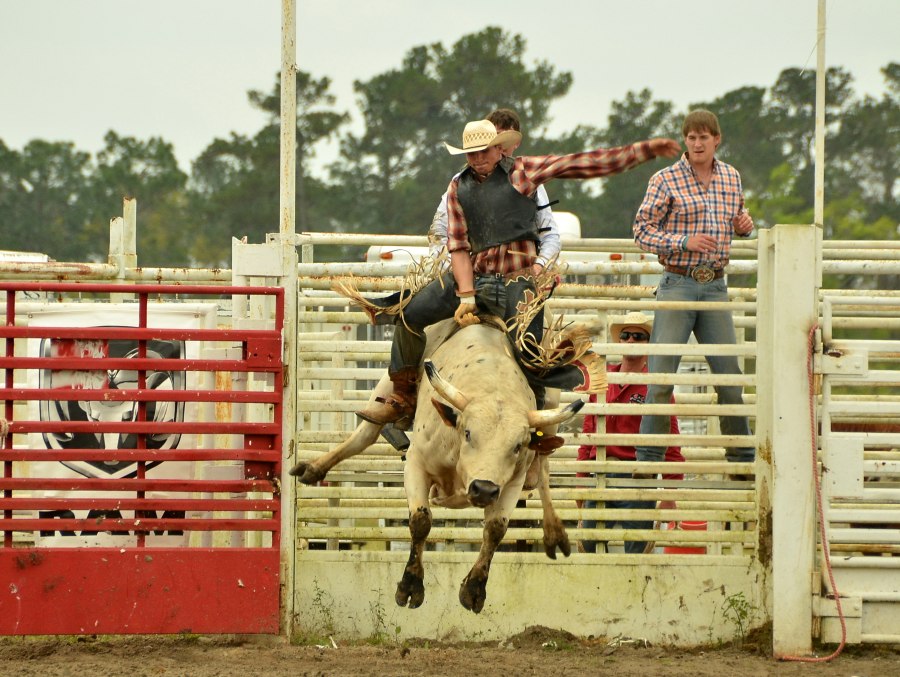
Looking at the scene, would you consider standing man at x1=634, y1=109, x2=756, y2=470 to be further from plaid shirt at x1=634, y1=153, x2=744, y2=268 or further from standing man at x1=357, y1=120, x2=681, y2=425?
standing man at x1=357, y1=120, x2=681, y2=425

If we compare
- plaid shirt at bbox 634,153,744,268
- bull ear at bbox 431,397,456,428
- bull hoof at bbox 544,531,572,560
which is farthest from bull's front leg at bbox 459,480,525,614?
plaid shirt at bbox 634,153,744,268

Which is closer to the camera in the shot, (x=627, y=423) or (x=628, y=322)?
(x=628, y=322)

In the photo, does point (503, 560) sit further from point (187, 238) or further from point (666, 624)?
point (187, 238)

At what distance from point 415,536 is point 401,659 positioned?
2.71 ft

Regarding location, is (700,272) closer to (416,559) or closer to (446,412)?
(446,412)

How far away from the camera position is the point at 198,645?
7367 mm

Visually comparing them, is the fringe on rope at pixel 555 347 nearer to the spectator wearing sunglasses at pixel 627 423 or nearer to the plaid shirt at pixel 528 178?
the plaid shirt at pixel 528 178

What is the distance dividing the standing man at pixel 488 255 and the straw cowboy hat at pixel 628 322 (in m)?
0.86

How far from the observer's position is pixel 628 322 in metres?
8.11

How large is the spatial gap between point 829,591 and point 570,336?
6.31 ft

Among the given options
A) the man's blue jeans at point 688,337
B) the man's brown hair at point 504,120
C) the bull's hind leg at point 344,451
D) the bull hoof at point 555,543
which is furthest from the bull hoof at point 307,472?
the man's brown hair at point 504,120

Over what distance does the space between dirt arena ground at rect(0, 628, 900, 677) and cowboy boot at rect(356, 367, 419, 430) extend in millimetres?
1229

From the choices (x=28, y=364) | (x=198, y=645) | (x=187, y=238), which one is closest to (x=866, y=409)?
(x=198, y=645)

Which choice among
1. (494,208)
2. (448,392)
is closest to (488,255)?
(494,208)
